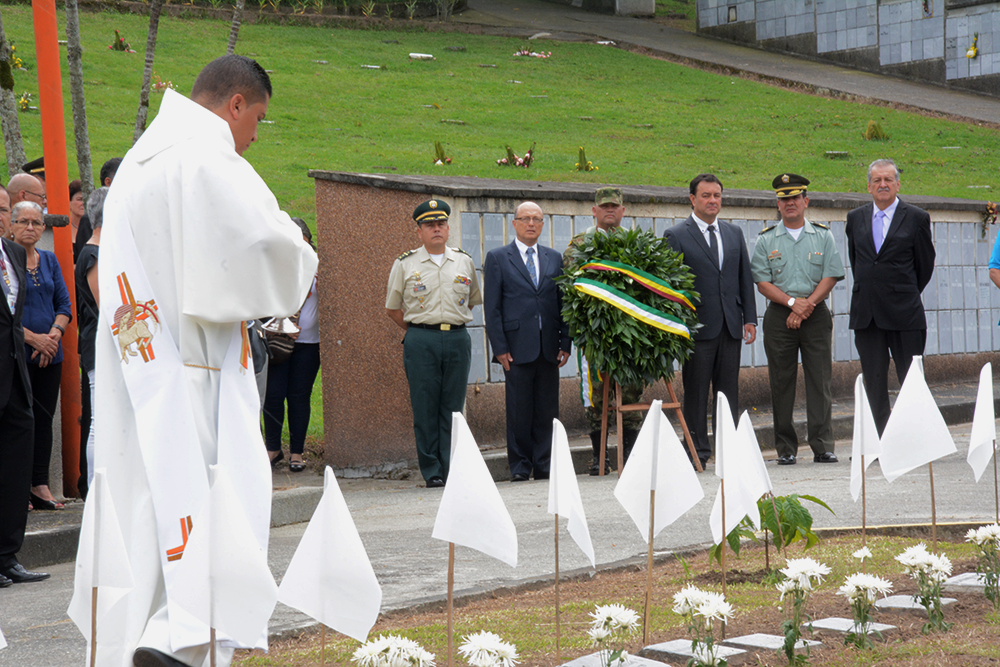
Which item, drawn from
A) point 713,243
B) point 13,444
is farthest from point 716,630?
point 713,243

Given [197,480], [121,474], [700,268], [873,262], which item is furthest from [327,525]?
[873,262]

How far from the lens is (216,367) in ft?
12.5

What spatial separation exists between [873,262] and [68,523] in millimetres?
7146

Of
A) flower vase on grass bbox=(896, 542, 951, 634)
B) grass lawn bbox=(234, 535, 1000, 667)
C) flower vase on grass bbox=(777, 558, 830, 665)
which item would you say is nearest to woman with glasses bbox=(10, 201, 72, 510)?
grass lawn bbox=(234, 535, 1000, 667)

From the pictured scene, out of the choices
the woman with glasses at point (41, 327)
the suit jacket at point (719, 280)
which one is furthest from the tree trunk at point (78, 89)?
the suit jacket at point (719, 280)

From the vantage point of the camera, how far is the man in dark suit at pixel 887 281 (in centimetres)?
1009

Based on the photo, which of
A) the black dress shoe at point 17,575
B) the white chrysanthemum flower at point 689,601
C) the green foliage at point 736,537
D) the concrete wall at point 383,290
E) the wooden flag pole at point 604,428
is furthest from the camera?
the concrete wall at point 383,290

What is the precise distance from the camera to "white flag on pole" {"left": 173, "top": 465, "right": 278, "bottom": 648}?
2.90m

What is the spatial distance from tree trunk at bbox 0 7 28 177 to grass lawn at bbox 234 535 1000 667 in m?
7.16

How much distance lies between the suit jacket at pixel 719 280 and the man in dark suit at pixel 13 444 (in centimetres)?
554

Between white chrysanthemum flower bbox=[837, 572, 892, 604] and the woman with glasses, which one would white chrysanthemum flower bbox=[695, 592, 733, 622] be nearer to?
white chrysanthemum flower bbox=[837, 572, 892, 604]

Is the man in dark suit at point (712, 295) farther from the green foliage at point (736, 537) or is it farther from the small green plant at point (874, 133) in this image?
the small green plant at point (874, 133)

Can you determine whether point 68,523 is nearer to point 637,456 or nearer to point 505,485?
point 505,485

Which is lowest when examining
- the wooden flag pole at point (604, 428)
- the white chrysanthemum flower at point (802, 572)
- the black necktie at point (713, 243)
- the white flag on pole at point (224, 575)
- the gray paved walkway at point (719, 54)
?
the wooden flag pole at point (604, 428)
